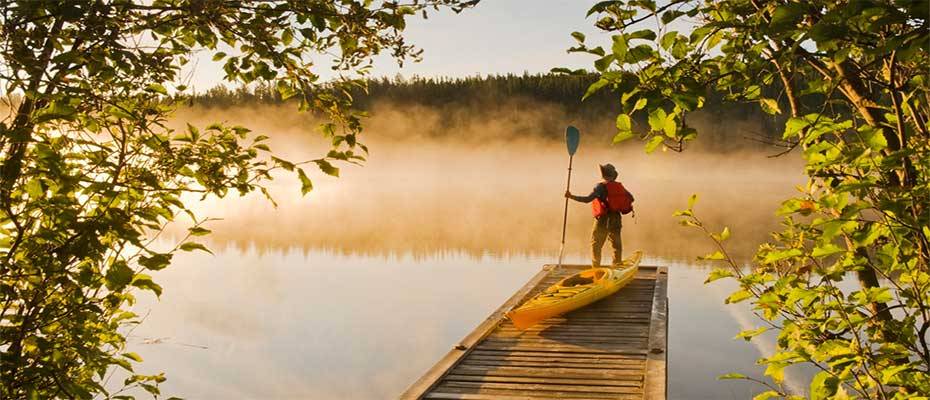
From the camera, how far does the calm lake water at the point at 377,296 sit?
1124 centimetres

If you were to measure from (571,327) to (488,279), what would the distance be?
400 inches

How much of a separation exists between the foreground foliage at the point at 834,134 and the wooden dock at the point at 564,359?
10.6ft

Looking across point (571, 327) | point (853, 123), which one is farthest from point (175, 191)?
point (571, 327)

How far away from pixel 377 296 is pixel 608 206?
23.8 ft

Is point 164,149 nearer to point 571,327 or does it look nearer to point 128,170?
point 128,170

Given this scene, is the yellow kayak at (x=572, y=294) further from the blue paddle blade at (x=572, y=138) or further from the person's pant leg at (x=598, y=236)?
the blue paddle blade at (x=572, y=138)

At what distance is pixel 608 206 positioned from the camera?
1134 cm

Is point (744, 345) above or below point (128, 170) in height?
below

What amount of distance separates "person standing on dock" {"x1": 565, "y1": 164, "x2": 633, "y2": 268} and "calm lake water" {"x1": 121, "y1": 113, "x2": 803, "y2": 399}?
1968 mm

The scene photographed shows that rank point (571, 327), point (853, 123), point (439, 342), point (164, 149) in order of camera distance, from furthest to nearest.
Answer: point (439, 342) → point (571, 327) → point (164, 149) → point (853, 123)

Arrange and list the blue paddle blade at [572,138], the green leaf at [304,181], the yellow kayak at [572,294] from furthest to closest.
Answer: the blue paddle blade at [572,138] → the yellow kayak at [572,294] → the green leaf at [304,181]

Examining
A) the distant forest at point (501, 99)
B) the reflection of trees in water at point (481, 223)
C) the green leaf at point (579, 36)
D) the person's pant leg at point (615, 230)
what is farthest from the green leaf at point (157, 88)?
the distant forest at point (501, 99)

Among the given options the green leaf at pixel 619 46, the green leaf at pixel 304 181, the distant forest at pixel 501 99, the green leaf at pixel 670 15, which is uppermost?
the distant forest at pixel 501 99

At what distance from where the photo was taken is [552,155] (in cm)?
8525
